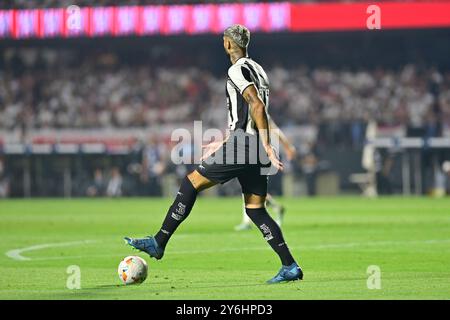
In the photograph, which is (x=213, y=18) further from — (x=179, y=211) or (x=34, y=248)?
(x=179, y=211)

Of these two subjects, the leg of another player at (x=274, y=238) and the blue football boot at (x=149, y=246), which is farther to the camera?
the blue football boot at (x=149, y=246)

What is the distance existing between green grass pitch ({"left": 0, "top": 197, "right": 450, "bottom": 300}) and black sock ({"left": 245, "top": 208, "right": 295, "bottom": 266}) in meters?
0.31

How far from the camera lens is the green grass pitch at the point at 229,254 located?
10.4 meters

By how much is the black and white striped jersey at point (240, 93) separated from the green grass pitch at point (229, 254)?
5.18 ft

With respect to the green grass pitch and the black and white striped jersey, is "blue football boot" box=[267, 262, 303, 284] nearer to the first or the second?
the green grass pitch

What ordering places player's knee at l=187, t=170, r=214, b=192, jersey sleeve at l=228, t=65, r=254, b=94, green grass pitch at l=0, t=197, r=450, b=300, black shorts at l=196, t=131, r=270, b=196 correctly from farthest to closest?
1. player's knee at l=187, t=170, r=214, b=192
2. black shorts at l=196, t=131, r=270, b=196
3. jersey sleeve at l=228, t=65, r=254, b=94
4. green grass pitch at l=0, t=197, r=450, b=300

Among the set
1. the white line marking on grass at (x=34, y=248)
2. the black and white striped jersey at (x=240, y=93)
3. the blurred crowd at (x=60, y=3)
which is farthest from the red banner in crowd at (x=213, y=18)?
the black and white striped jersey at (x=240, y=93)

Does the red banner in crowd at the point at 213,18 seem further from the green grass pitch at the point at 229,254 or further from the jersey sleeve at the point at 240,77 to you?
the jersey sleeve at the point at 240,77

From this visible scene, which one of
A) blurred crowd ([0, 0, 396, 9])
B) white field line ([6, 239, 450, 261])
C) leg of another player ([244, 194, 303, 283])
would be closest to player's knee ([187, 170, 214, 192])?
leg of another player ([244, 194, 303, 283])

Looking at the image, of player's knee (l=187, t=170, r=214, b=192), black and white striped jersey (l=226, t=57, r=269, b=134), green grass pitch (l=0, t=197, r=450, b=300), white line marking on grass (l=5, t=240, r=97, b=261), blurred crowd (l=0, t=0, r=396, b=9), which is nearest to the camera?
green grass pitch (l=0, t=197, r=450, b=300)

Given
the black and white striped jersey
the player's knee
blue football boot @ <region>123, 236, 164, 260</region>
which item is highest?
the black and white striped jersey

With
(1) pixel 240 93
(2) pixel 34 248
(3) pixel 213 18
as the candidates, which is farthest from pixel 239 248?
(3) pixel 213 18

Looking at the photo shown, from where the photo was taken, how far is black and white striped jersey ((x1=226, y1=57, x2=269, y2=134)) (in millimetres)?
11000
